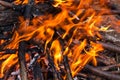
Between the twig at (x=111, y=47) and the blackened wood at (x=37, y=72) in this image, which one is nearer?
the blackened wood at (x=37, y=72)

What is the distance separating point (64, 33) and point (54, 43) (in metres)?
0.15

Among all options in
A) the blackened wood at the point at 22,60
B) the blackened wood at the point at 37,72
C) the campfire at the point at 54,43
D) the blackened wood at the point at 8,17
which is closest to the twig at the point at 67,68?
the campfire at the point at 54,43

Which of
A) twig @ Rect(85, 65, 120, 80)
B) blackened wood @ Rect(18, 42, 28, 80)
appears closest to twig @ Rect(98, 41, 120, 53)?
twig @ Rect(85, 65, 120, 80)

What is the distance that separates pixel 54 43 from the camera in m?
2.63

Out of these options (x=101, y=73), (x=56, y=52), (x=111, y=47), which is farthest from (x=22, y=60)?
(x=111, y=47)

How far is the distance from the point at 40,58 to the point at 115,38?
0.86m

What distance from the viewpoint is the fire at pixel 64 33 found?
2.61m

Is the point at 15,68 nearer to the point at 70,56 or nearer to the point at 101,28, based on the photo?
the point at 70,56

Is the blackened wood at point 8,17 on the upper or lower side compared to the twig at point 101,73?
upper

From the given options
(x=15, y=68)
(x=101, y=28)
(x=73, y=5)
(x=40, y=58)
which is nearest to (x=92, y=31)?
(x=101, y=28)

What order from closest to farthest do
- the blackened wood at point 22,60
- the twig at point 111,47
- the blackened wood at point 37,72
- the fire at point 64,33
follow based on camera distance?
the blackened wood at point 22,60 < the blackened wood at point 37,72 < the fire at point 64,33 < the twig at point 111,47

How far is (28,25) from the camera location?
268 cm

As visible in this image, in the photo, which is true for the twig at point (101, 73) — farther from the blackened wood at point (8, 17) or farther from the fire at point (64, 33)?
the blackened wood at point (8, 17)

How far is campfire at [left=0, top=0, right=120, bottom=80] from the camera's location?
2.56 metres
